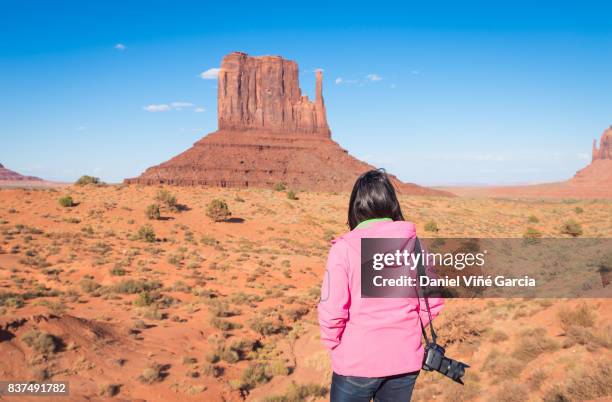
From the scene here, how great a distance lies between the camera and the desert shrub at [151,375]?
7.62 m

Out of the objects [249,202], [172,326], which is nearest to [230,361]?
[172,326]

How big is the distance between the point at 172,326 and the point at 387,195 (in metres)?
9.77

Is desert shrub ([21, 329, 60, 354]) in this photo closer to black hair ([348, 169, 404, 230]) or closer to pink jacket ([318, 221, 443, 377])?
pink jacket ([318, 221, 443, 377])

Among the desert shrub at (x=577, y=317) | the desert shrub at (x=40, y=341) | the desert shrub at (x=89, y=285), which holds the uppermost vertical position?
the desert shrub at (x=577, y=317)

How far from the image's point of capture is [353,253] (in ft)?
7.86

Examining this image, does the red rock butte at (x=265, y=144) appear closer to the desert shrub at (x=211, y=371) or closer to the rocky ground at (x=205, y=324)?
the rocky ground at (x=205, y=324)

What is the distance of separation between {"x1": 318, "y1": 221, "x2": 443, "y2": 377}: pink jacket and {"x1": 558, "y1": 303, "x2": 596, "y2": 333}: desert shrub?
18.4 feet

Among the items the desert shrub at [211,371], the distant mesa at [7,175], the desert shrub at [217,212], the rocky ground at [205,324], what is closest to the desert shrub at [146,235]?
the rocky ground at [205,324]

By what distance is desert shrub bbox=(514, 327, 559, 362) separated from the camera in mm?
6461

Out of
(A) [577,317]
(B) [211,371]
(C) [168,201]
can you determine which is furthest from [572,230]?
(C) [168,201]

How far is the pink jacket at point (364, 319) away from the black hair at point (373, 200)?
0.42 ft

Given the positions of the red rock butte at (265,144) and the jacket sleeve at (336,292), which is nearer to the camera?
the jacket sleeve at (336,292)

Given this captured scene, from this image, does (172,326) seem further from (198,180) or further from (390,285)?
(198,180)

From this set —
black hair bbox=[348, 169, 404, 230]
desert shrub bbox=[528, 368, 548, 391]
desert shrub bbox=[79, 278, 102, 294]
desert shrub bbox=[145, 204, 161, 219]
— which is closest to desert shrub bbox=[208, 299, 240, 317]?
desert shrub bbox=[79, 278, 102, 294]
